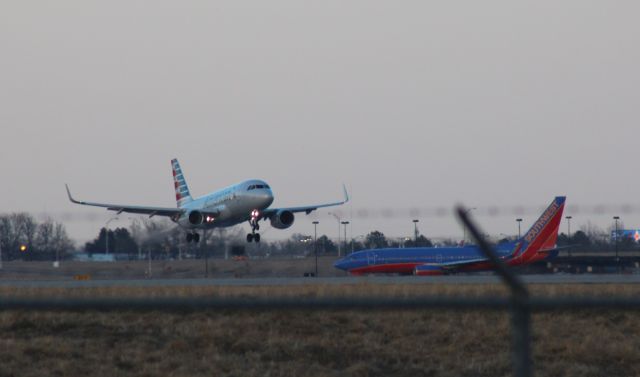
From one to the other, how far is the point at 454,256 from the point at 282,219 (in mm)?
9725

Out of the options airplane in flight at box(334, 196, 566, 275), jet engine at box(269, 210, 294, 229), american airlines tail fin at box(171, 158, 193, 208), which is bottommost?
airplane in flight at box(334, 196, 566, 275)

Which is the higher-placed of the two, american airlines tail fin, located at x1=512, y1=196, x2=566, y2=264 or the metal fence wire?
american airlines tail fin, located at x1=512, y1=196, x2=566, y2=264

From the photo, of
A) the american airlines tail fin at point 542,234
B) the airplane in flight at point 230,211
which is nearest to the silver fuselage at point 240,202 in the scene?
the airplane in flight at point 230,211

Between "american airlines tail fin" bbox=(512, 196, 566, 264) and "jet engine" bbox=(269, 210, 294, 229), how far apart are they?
11.6 m

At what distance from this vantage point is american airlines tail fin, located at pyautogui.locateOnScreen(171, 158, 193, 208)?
61156 mm

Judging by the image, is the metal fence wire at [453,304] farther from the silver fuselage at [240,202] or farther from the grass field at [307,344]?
the silver fuselage at [240,202]

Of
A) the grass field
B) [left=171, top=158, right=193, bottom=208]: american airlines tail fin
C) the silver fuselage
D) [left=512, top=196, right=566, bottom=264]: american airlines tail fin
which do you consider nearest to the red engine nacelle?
[left=512, top=196, right=566, bottom=264]: american airlines tail fin

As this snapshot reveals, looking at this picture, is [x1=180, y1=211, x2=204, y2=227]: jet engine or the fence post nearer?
the fence post

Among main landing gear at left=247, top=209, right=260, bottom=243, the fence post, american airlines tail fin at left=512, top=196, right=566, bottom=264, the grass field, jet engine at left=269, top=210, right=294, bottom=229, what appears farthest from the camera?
american airlines tail fin at left=512, top=196, right=566, bottom=264

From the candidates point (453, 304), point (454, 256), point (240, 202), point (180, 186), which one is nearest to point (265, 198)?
point (240, 202)

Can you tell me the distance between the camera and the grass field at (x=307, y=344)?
18.0m

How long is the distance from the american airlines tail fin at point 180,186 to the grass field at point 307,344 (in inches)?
1538

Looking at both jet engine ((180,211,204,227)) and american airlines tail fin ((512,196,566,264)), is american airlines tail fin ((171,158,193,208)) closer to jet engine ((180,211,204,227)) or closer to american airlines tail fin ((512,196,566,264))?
jet engine ((180,211,204,227))

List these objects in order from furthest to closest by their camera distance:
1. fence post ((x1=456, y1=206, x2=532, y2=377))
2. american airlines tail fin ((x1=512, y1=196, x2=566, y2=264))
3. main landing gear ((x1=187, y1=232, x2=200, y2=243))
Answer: american airlines tail fin ((x1=512, y1=196, x2=566, y2=264)), main landing gear ((x1=187, y1=232, x2=200, y2=243)), fence post ((x1=456, y1=206, x2=532, y2=377))
